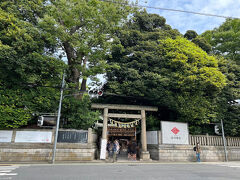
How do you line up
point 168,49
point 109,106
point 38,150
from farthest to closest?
point 168,49
point 109,106
point 38,150

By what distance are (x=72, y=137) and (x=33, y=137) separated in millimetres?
2933

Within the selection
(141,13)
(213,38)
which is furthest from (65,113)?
(213,38)

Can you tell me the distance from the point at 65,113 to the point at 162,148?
9.21m

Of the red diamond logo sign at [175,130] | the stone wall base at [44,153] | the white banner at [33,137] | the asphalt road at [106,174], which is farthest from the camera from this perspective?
the red diamond logo sign at [175,130]

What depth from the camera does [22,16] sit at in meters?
13.8

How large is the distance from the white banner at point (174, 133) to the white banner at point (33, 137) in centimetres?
985

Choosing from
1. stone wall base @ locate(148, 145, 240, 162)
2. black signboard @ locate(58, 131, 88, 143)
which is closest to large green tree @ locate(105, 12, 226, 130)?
stone wall base @ locate(148, 145, 240, 162)

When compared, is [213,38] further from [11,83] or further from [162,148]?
[11,83]

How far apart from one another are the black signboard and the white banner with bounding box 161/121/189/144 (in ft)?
23.1

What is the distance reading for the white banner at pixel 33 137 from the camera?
41.1ft

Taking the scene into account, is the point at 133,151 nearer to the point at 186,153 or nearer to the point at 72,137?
the point at 186,153

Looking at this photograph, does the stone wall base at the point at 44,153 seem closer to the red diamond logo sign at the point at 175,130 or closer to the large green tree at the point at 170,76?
the large green tree at the point at 170,76

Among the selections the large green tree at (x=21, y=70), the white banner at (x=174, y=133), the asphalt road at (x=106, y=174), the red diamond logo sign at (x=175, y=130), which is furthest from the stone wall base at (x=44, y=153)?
the red diamond logo sign at (x=175, y=130)

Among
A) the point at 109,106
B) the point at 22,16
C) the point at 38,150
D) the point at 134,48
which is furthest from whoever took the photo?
the point at 134,48
